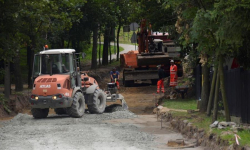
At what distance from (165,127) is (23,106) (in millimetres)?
12469

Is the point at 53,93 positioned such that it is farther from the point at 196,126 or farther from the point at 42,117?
the point at 196,126

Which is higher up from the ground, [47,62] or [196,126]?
[47,62]

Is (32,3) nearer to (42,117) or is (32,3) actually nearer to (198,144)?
(42,117)

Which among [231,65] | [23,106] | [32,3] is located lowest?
[23,106]

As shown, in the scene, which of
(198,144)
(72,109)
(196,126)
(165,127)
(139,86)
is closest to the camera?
(198,144)

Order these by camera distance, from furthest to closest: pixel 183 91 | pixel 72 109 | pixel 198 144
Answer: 1. pixel 183 91
2. pixel 72 109
3. pixel 198 144

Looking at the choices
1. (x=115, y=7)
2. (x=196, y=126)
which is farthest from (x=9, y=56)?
(x=115, y=7)

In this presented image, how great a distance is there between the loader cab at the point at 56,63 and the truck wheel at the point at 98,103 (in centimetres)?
155

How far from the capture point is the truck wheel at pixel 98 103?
76.9 ft

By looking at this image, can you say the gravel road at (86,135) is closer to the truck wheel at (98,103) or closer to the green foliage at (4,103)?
the truck wheel at (98,103)

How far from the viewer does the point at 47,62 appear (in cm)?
2211

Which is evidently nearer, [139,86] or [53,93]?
[53,93]

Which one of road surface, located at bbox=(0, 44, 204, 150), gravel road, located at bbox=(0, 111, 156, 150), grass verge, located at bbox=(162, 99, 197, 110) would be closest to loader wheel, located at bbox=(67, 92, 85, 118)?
road surface, located at bbox=(0, 44, 204, 150)

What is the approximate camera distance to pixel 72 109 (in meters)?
21.9
